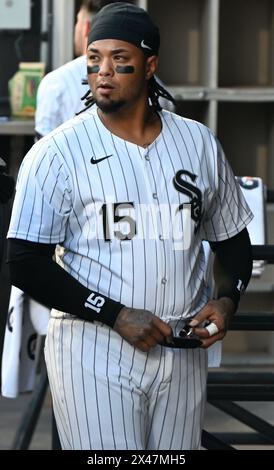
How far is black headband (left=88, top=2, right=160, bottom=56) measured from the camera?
3.38 m

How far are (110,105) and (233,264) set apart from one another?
62cm

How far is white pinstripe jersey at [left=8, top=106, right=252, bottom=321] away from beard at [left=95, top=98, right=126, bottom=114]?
0.18 ft

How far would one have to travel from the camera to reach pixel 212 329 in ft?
11.1

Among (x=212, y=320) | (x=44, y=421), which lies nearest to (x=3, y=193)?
(x=212, y=320)

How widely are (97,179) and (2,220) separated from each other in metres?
0.34

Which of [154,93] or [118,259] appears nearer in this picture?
Result: [118,259]

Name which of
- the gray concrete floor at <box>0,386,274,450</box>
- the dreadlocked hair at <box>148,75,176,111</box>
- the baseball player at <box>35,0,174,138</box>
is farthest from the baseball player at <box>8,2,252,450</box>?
the gray concrete floor at <box>0,386,274,450</box>

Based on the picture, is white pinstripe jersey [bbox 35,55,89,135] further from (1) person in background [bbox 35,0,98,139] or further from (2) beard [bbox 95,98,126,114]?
(2) beard [bbox 95,98,126,114]

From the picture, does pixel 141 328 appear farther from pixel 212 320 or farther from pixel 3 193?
pixel 3 193

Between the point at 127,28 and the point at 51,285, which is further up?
the point at 127,28

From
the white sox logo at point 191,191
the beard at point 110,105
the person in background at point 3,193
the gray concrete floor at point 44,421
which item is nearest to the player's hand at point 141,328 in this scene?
the white sox logo at point 191,191

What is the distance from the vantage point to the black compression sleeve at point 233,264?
3.62 meters

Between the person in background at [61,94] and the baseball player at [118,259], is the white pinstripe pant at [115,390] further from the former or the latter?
the person in background at [61,94]

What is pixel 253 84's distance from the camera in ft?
25.9
